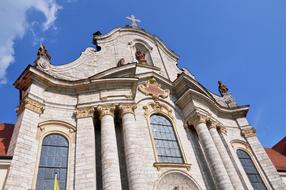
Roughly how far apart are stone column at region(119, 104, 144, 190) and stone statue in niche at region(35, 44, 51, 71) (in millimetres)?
4624

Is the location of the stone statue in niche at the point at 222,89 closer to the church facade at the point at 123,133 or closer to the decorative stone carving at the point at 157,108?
the church facade at the point at 123,133

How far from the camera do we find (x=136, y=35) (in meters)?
22.1

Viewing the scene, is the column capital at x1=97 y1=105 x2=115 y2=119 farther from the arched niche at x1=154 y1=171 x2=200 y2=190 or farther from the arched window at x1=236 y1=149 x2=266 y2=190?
the arched window at x1=236 y1=149 x2=266 y2=190

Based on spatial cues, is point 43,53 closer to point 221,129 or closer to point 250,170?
point 221,129

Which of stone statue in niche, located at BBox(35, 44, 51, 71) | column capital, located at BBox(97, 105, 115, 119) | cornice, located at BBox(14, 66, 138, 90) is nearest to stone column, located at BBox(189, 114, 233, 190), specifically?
cornice, located at BBox(14, 66, 138, 90)

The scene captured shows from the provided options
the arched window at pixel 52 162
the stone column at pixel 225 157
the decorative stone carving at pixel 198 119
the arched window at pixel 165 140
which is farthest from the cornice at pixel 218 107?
the arched window at pixel 52 162

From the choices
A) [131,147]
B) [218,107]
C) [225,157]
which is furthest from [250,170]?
[131,147]

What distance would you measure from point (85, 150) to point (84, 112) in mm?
2204

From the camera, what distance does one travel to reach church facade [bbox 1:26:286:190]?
11.7 metres

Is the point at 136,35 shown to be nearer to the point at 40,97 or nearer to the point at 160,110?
the point at 160,110

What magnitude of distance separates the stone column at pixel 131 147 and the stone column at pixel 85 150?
57.8 inches

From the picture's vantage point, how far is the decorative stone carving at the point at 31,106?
497 inches

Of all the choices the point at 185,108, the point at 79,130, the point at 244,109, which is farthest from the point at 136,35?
the point at 79,130

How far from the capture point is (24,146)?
11.2 m
